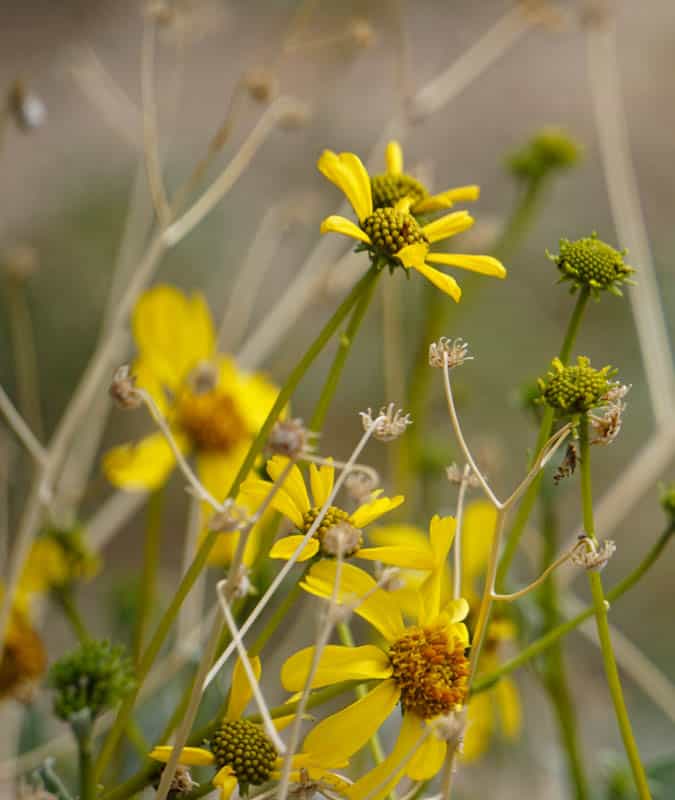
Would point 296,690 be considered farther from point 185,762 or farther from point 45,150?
point 45,150

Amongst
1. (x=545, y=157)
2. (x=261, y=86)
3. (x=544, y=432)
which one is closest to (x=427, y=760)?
(x=544, y=432)

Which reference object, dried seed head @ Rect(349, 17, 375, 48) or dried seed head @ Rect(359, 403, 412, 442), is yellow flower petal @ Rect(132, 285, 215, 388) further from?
dried seed head @ Rect(359, 403, 412, 442)

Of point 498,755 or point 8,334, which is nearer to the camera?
point 498,755

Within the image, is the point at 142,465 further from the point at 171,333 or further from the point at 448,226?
A: the point at 448,226

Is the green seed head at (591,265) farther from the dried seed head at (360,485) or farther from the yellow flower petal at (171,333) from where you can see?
the yellow flower petal at (171,333)

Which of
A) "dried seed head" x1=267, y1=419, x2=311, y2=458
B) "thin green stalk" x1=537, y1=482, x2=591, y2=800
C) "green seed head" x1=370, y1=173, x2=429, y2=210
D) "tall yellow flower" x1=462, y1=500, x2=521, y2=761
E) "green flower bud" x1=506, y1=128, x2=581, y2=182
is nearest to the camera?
"dried seed head" x1=267, y1=419, x2=311, y2=458

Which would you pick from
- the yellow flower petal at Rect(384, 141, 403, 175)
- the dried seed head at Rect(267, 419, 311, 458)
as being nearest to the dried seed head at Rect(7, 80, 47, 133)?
the yellow flower petal at Rect(384, 141, 403, 175)

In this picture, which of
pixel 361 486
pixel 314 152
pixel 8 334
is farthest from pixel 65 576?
pixel 314 152
